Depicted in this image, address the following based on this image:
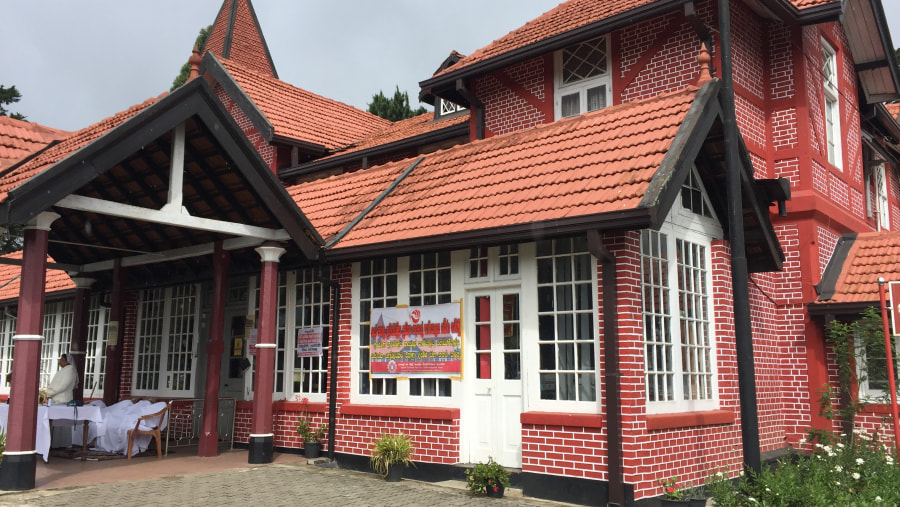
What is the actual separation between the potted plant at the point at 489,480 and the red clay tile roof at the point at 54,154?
5668mm

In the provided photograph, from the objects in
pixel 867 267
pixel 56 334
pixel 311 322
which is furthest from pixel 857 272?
pixel 56 334

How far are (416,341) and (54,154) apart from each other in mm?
5419

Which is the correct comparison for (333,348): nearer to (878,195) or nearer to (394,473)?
(394,473)

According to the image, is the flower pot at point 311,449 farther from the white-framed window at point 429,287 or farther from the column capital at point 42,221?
the column capital at point 42,221

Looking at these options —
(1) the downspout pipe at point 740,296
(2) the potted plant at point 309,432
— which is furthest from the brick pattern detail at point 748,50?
(2) the potted plant at point 309,432

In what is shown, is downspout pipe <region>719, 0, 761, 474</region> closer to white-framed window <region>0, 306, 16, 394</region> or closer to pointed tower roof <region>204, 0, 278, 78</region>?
white-framed window <region>0, 306, 16, 394</region>

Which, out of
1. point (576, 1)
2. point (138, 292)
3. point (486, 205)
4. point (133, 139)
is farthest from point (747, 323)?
point (138, 292)

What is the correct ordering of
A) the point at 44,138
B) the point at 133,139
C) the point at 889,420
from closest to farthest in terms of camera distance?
the point at 133,139 → the point at 889,420 → the point at 44,138

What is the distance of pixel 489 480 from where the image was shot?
810 centimetres

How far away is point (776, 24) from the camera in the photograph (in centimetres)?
1250

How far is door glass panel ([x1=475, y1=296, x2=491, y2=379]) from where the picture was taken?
922cm

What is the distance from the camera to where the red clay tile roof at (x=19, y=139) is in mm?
10773

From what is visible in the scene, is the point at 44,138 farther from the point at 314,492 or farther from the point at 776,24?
the point at 776,24

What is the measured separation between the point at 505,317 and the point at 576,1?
852cm
